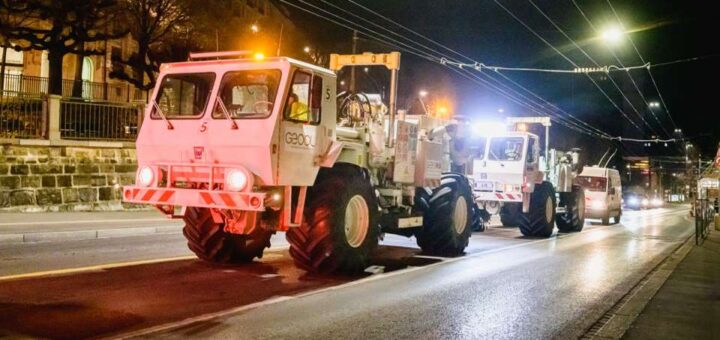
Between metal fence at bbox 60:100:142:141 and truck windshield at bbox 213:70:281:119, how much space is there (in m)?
12.7

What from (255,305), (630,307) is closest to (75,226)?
(255,305)

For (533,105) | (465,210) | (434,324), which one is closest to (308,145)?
(434,324)

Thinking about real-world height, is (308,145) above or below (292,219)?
above

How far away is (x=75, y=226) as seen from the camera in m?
15.1

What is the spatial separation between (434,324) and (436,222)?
5691mm

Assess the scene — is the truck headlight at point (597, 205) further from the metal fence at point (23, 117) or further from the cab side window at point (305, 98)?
the cab side window at point (305, 98)

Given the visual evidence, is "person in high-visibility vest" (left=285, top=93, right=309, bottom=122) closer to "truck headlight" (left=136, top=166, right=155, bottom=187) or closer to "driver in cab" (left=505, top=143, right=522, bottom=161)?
"truck headlight" (left=136, top=166, right=155, bottom=187)

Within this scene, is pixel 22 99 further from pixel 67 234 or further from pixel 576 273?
pixel 576 273

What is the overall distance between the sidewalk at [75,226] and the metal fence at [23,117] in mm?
2541

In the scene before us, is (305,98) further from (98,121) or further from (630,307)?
(98,121)

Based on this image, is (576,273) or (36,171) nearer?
(576,273)

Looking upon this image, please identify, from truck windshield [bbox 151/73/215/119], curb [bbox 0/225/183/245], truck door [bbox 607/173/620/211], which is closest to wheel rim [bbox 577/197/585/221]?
truck door [bbox 607/173/620/211]

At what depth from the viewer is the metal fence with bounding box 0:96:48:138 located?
18469mm

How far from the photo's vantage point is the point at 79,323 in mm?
6305
